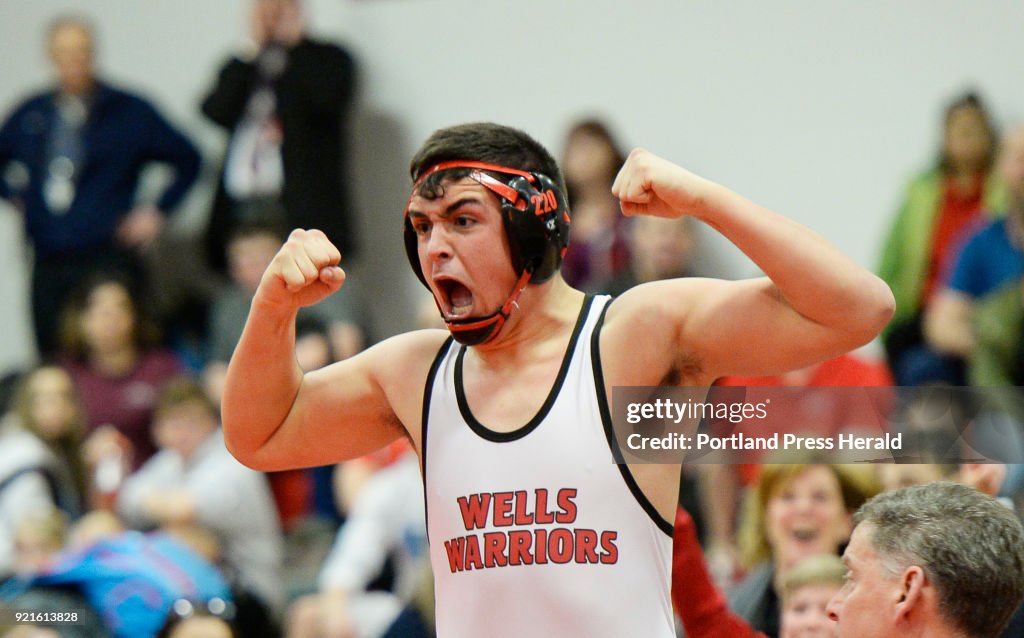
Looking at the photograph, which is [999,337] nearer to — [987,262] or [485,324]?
[987,262]

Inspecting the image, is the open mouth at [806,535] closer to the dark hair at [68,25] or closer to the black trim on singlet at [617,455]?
the black trim on singlet at [617,455]

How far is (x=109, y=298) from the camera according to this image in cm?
874

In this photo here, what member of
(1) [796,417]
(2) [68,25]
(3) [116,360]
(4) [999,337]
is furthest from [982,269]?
(2) [68,25]

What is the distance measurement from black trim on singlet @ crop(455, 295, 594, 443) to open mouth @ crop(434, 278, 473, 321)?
0.59ft

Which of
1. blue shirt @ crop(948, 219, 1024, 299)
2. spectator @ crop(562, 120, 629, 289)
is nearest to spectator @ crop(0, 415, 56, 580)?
spectator @ crop(562, 120, 629, 289)

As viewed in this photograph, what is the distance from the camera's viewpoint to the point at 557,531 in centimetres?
316

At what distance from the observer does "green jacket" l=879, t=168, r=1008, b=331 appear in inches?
292

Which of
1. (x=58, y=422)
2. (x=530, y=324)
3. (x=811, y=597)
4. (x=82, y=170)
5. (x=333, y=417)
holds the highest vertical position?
(x=82, y=170)

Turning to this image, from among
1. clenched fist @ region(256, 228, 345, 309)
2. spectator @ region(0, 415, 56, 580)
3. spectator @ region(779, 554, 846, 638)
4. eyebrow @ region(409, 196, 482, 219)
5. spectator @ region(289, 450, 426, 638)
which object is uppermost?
eyebrow @ region(409, 196, 482, 219)

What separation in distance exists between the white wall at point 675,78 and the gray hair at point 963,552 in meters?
5.08

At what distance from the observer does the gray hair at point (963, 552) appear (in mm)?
2918

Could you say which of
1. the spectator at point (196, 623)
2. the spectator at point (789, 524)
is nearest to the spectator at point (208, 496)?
the spectator at point (196, 623)

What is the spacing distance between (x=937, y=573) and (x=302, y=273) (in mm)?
1423

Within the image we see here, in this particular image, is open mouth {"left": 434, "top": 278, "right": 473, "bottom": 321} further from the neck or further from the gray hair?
the gray hair
